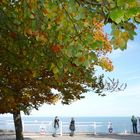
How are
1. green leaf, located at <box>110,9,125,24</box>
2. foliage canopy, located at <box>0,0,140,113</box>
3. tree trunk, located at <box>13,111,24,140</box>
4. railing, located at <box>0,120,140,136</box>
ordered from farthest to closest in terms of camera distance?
1. railing, located at <box>0,120,140,136</box>
2. tree trunk, located at <box>13,111,24,140</box>
3. foliage canopy, located at <box>0,0,140,113</box>
4. green leaf, located at <box>110,9,125,24</box>

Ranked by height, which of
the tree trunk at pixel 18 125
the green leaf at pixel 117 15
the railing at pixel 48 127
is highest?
the railing at pixel 48 127

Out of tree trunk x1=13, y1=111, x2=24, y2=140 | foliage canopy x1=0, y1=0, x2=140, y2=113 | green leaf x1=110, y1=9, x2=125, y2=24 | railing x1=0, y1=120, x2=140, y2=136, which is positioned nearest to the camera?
green leaf x1=110, y1=9, x2=125, y2=24

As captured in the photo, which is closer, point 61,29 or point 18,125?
point 61,29

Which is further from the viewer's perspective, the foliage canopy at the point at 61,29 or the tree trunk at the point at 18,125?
the tree trunk at the point at 18,125

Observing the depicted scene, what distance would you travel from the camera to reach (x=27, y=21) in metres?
11.5

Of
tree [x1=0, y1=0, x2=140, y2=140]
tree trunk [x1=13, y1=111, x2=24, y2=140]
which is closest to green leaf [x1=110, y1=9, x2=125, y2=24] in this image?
tree [x1=0, y1=0, x2=140, y2=140]

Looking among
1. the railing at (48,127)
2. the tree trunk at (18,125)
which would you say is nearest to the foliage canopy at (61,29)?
the tree trunk at (18,125)

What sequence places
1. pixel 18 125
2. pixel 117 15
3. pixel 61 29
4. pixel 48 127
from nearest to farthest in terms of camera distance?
pixel 117 15, pixel 61 29, pixel 18 125, pixel 48 127

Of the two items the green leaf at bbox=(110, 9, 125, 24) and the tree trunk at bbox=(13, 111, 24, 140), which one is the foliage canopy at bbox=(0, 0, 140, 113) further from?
the tree trunk at bbox=(13, 111, 24, 140)

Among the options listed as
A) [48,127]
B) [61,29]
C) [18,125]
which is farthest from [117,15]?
[48,127]

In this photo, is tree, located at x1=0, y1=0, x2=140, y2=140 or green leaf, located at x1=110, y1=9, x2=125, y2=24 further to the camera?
tree, located at x1=0, y1=0, x2=140, y2=140

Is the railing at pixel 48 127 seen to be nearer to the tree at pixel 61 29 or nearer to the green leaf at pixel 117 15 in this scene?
the tree at pixel 61 29

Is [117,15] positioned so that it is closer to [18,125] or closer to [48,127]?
[18,125]

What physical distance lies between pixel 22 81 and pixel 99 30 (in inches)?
290
